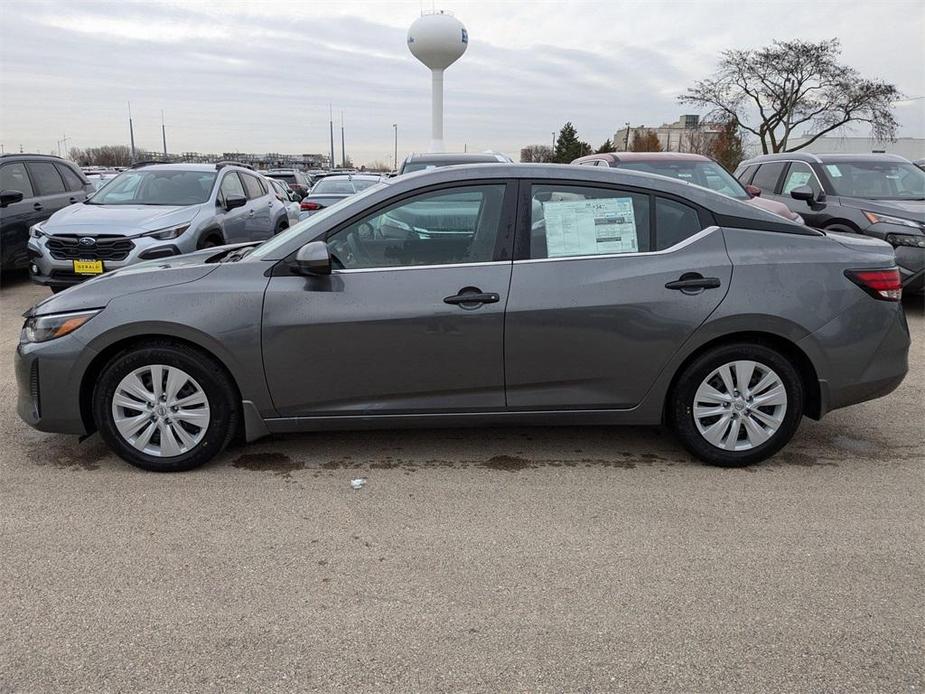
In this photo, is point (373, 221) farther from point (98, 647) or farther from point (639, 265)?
point (98, 647)

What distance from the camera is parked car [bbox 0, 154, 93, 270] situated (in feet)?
32.3

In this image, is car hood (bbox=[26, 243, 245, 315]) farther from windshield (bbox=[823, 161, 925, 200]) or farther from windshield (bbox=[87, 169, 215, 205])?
windshield (bbox=[823, 161, 925, 200])

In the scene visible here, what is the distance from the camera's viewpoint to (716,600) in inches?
112

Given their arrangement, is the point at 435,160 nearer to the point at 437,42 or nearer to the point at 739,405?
the point at 739,405

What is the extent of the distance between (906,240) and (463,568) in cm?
732

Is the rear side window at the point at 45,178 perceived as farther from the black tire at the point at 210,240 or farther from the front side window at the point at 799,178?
the front side window at the point at 799,178

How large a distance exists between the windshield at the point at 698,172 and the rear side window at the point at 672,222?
505 centimetres

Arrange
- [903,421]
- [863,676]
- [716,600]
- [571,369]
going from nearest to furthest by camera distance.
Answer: [863,676] < [716,600] < [571,369] < [903,421]

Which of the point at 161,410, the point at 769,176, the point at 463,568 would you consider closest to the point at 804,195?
the point at 769,176

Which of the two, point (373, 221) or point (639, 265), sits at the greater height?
point (373, 221)

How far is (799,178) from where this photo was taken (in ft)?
32.0

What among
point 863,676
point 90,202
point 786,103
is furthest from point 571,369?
point 786,103

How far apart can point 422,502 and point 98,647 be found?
157cm

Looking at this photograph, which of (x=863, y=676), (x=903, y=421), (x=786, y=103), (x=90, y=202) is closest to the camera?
(x=863, y=676)
